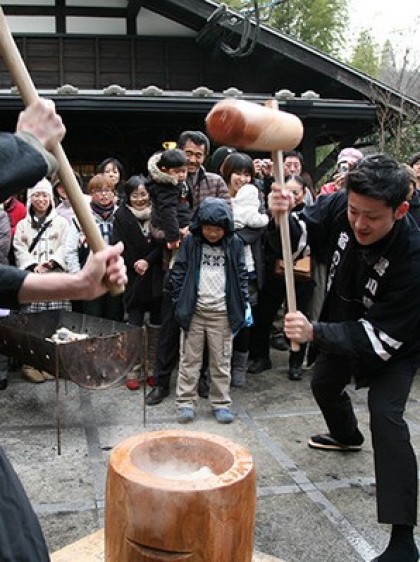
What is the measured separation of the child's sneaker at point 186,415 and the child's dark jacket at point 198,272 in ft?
2.16

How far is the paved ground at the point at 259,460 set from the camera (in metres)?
3.37

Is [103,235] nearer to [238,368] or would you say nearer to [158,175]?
[158,175]

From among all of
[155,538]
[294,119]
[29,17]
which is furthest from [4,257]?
[29,17]

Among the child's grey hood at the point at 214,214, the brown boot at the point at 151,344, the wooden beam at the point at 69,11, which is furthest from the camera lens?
the wooden beam at the point at 69,11

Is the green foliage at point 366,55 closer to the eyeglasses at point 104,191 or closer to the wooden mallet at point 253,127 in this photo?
the eyeglasses at point 104,191

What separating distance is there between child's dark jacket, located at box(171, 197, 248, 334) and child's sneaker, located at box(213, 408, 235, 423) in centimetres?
64

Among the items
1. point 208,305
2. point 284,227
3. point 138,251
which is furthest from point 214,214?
point 284,227

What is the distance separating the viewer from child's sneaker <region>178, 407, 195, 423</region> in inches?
194

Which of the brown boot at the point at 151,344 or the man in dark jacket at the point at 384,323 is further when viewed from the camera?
the brown boot at the point at 151,344

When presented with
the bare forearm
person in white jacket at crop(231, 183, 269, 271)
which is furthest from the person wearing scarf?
the bare forearm

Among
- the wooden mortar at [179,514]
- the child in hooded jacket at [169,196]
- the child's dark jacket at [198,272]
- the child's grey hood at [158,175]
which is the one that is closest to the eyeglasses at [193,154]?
the child in hooded jacket at [169,196]

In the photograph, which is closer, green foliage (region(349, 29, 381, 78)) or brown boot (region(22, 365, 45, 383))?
brown boot (region(22, 365, 45, 383))

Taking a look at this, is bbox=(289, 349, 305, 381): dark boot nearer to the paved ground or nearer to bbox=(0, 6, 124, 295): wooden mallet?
the paved ground

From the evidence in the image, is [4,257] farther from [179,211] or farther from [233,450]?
[233,450]
